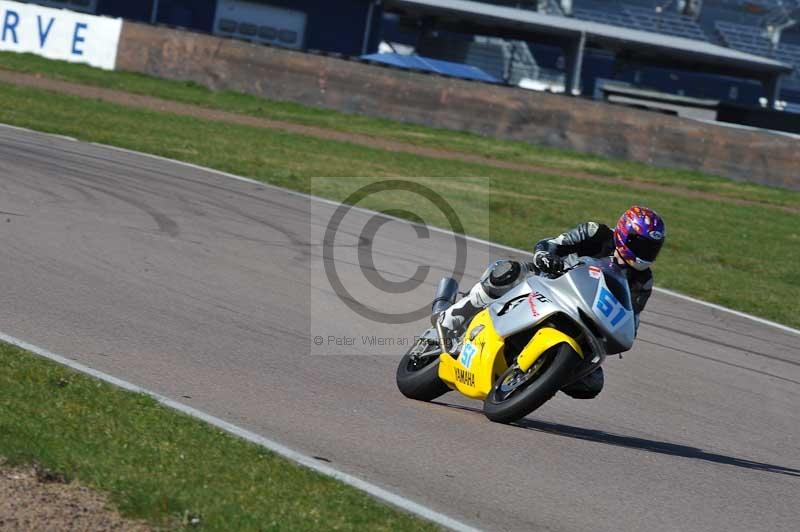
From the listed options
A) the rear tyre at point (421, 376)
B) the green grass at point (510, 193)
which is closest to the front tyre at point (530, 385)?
the rear tyre at point (421, 376)

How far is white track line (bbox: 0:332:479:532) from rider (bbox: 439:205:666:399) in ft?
5.75

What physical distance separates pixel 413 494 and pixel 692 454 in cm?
233

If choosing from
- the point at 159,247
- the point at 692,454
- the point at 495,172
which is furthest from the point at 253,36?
the point at 692,454

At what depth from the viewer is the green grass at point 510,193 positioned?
15.1 m

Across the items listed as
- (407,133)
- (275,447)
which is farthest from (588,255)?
(407,133)

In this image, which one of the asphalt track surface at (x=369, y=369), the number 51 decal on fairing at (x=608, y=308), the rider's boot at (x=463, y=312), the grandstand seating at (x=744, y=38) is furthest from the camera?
the grandstand seating at (x=744, y=38)

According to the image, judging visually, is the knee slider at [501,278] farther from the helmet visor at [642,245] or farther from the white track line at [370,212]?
the white track line at [370,212]

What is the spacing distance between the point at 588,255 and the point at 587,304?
2.38 feet

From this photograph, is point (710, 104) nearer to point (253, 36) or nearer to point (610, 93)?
point (610, 93)

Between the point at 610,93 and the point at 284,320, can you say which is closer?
the point at 284,320

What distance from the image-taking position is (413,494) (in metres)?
5.43

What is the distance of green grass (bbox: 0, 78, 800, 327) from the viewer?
1512 cm

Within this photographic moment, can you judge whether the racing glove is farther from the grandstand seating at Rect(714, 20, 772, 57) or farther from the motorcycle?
the grandstand seating at Rect(714, 20, 772, 57)

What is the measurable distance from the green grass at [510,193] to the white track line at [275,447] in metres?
8.30
